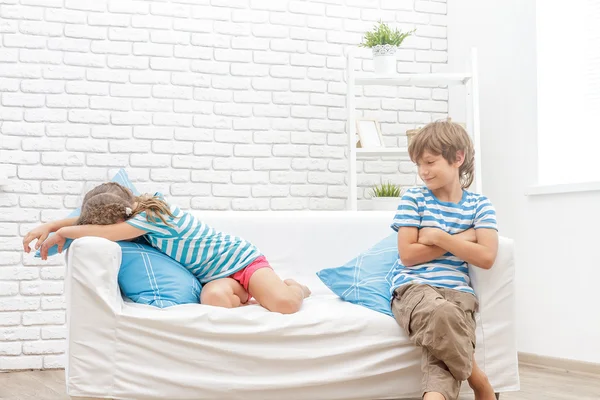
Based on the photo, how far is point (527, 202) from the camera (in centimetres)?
373

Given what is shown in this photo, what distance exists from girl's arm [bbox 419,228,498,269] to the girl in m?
0.46

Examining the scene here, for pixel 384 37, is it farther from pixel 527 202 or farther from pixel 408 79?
pixel 527 202

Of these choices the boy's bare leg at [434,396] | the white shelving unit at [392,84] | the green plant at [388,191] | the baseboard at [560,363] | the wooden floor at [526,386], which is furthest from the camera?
the green plant at [388,191]

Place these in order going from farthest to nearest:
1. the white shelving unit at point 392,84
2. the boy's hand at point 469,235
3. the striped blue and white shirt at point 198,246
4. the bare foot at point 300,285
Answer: the white shelving unit at point 392,84
the bare foot at point 300,285
the striped blue and white shirt at point 198,246
the boy's hand at point 469,235

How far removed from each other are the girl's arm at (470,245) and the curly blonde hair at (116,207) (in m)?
0.84

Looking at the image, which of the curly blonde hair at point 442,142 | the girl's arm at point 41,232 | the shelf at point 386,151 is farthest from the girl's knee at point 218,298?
the shelf at point 386,151

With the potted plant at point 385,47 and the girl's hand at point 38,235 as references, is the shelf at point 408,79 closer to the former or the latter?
the potted plant at point 385,47

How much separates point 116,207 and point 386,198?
1844 mm

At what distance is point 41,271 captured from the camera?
3.63 meters

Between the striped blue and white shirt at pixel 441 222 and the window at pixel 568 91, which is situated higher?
the window at pixel 568 91

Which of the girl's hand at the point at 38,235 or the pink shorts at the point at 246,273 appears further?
the pink shorts at the point at 246,273

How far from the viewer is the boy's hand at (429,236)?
7.54 ft

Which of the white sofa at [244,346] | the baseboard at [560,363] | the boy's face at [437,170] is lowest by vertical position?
the baseboard at [560,363]

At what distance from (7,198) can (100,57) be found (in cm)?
83
